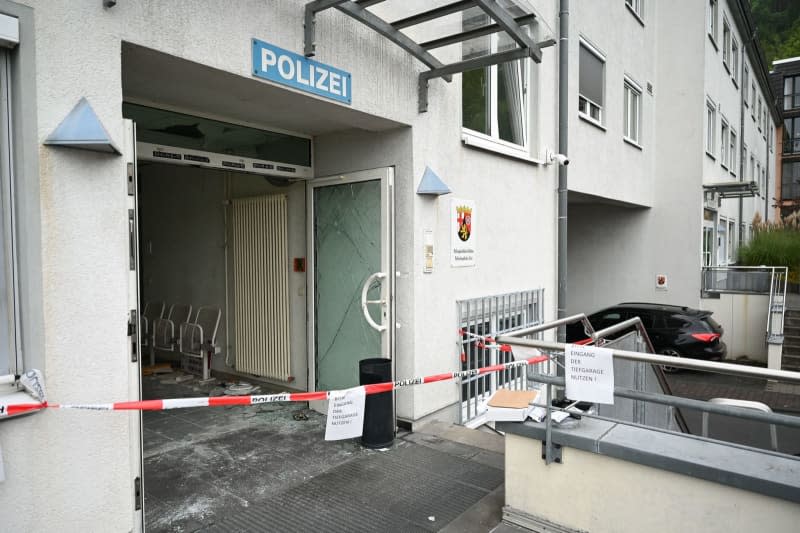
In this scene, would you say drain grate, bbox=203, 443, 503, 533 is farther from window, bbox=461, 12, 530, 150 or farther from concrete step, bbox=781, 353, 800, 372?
concrete step, bbox=781, 353, 800, 372

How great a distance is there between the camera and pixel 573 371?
11.7 feet

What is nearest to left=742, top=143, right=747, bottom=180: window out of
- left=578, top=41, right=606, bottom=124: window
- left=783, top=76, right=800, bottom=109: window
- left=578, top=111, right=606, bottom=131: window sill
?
left=578, top=41, right=606, bottom=124: window

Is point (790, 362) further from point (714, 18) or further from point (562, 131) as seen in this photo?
point (714, 18)

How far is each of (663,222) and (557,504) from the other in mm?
12560

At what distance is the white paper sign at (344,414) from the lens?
11.8 feet

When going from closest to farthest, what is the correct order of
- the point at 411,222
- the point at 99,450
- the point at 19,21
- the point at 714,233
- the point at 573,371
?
the point at 19,21
the point at 99,450
the point at 573,371
the point at 411,222
the point at 714,233

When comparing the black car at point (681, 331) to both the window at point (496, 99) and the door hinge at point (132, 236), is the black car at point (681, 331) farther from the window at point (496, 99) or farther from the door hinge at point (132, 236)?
the door hinge at point (132, 236)

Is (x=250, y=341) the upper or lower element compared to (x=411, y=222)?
lower

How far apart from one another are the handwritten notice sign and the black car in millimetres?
8726

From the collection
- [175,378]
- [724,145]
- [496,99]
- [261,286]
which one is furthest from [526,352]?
[724,145]

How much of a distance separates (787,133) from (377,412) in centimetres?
4386

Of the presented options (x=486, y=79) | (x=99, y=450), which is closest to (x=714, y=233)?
(x=486, y=79)

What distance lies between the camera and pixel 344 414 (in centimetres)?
367

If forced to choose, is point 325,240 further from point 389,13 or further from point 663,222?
point 663,222
